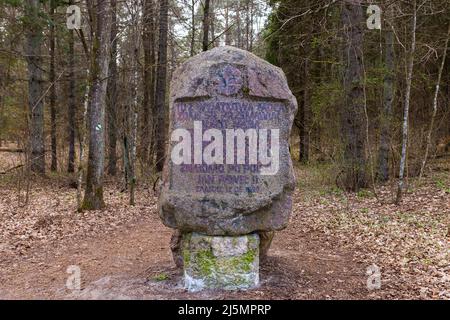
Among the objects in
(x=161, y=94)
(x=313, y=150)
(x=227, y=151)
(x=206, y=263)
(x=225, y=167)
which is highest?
(x=161, y=94)

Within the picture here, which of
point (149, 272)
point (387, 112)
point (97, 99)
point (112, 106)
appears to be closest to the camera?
point (149, 272)

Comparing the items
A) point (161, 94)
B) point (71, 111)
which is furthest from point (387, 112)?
point (71, 111)

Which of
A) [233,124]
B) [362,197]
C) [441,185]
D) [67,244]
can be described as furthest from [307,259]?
[441,185]

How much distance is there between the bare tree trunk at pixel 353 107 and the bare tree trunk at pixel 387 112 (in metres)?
0.60

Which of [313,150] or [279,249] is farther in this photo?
[313,150]

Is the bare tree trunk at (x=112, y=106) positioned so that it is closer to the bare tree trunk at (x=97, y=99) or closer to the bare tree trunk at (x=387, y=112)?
the bare tree trunk at (x=97, y=99)

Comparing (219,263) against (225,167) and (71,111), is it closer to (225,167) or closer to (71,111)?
(225,167)

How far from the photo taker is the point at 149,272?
612 cm

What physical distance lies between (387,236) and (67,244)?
557 cm

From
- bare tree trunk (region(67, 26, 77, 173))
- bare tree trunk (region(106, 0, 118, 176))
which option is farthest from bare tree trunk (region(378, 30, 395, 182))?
bare tree trunk (region(67, 26, 77, 173))

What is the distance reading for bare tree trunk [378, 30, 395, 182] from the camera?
11891 millimetres

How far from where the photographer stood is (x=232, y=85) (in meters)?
5.34

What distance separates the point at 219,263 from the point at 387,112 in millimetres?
8306

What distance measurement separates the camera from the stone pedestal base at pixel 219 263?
533cm
